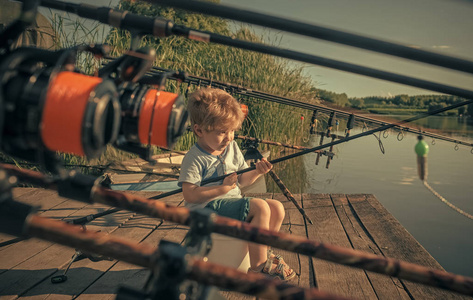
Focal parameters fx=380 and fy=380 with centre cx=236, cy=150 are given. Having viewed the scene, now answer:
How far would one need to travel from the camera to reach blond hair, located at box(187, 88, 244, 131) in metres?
2.34

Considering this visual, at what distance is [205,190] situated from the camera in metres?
2.27

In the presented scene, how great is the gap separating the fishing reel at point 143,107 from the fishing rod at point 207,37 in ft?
0.25

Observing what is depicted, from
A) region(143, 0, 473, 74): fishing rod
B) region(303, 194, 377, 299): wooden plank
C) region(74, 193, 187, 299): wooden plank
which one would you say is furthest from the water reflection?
region(143, 0, 473, 74): fishing rod

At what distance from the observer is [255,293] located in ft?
2.32

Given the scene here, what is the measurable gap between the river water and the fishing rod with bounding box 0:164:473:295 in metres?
2.46

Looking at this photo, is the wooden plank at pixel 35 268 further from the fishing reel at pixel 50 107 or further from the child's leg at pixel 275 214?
the fishing reel at pixel 50 107

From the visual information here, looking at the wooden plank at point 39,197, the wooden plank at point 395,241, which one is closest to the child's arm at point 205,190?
the wooden plank at point 395,241

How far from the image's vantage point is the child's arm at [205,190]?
7.45ft

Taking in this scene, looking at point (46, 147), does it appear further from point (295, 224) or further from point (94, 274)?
point (295, 224)

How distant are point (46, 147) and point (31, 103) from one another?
0.09 meters

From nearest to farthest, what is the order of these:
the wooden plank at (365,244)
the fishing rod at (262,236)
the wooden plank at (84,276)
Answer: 1. the fishing rod at (262,236)
2. the wooden plank at (84,276)
3. the wooden plank at (365,244)

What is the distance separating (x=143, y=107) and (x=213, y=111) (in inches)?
55.4

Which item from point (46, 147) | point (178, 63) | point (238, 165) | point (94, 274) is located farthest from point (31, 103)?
point (178, 63)

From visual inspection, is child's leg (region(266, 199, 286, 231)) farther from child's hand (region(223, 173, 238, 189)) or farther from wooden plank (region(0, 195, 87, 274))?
wooden plank (region(0, 195, 87, 274))
